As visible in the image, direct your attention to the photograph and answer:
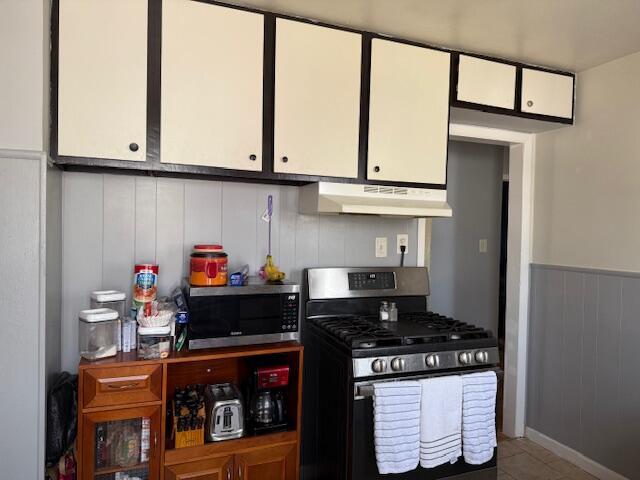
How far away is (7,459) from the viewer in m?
1.46

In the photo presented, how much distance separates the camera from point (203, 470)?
1.75 m

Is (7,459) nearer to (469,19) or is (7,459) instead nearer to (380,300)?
(380,300)

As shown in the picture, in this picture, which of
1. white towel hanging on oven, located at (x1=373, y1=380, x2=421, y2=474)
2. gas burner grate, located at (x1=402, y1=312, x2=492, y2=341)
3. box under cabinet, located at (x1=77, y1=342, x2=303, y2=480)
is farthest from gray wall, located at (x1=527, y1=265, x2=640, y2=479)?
box under cabinet, located at (x1=77, y1=342, x2=303, y2=480)

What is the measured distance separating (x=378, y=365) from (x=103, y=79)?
4.98 ft

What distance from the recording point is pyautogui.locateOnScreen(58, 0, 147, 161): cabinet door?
5.23 ft

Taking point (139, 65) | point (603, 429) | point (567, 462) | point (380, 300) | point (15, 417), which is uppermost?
point (139, 65)

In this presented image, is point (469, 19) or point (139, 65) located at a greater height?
point (469, 19)

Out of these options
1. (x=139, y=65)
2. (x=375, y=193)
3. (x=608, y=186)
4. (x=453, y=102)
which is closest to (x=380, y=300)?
(x=375, y=193)

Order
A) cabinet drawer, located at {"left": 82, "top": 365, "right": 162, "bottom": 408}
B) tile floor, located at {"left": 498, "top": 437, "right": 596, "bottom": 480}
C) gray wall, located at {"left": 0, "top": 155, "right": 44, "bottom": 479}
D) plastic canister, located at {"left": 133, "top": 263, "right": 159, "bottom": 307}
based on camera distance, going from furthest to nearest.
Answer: tile floor, located at {"left": 498, "top": 437, "right": 596, "bottom": 480} < plastic canister, located at {"left": 133, "top": 263, "right": 159, "bottom": 307} < cabinet drawer, located at {"left": 82, "top": 365, "right": 162, "bottom": 408} < gray wall, located at {"left": 0, "top": 155, "right": 44, "bottom": 479}

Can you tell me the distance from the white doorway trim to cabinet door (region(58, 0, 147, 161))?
85.3 inches

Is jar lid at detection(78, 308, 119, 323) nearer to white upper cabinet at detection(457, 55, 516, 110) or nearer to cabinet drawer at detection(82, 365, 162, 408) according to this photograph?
cabinet drawer at detection(82, 365, 162, 408)

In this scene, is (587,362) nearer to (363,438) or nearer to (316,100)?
(363,438)

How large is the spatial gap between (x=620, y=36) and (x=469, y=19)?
77 cm

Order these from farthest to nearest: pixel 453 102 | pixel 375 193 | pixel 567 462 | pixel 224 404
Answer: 1. pixel 567 462
2. pixel 453 102
3. pixel 375 193
4. pixel 224 404
